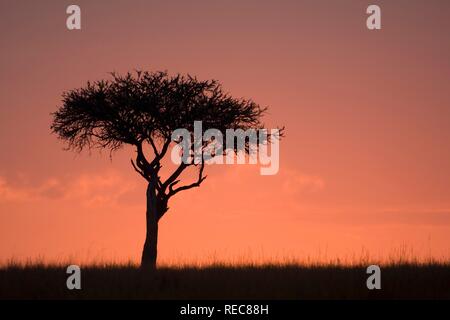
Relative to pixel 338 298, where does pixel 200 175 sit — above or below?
above

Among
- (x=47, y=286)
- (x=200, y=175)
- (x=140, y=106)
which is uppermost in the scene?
(x=140, y=106)

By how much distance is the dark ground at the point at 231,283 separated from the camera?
77.9ft

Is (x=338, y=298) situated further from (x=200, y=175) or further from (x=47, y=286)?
(x=200, y=175)

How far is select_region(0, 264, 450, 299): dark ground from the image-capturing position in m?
23.8

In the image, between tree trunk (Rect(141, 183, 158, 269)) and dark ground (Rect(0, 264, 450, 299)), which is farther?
tree trunk (Rect(141, 183, 158, 269))

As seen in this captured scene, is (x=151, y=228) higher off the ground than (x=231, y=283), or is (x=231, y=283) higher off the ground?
(x=151, y=228)

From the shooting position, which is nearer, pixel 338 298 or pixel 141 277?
pixel 338 298

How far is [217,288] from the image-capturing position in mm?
24828

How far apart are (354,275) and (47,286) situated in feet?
32.9

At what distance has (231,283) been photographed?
25.9m

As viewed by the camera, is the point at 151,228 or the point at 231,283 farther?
the point at 151,228
